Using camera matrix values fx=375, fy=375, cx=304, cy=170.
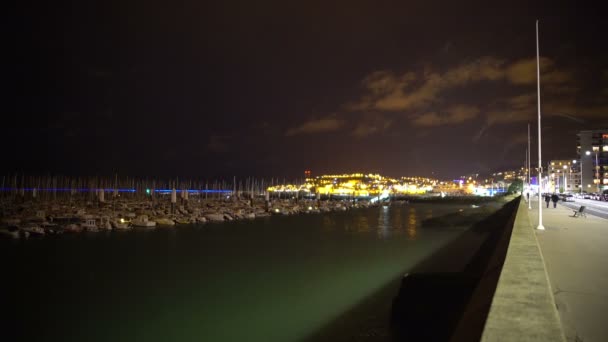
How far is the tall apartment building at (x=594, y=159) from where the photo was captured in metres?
97.5

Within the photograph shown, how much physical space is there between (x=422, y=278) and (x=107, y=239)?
3246cm

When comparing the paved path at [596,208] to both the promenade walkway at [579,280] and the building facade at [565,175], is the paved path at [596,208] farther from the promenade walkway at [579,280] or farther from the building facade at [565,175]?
the building facade at [565,175]

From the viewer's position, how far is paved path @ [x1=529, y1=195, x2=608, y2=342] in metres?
5.15

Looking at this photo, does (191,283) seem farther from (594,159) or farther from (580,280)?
(594,159)

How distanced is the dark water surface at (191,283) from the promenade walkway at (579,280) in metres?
7.82

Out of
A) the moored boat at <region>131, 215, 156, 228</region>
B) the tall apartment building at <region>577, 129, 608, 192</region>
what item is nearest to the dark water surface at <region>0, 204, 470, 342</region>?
the moored boat at <region>131, 215, 156, 228</region>

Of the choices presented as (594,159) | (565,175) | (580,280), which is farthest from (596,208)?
(565,175)

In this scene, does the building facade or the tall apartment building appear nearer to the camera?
the tall apartment building

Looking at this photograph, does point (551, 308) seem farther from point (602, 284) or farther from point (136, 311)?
point (136, 311)

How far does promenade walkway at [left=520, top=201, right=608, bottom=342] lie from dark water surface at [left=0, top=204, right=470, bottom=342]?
25.7 ft

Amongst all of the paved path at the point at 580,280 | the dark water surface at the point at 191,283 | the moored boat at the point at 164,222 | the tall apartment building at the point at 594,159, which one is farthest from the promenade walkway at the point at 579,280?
the tall apartment building at the point at 594,159

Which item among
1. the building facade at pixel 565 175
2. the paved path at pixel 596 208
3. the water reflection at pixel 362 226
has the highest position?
the building facade at pixel 565 175

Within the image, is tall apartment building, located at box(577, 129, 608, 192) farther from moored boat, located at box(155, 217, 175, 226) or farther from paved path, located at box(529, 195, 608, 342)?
paved path, located at box(529, 195, 608, 342)

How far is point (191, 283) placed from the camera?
65.2ft
